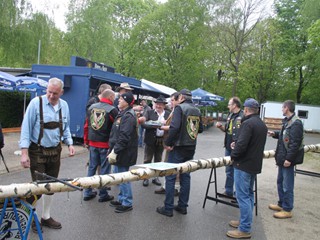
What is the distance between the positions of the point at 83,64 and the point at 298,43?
3148cm

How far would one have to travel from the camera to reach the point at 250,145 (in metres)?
4.55

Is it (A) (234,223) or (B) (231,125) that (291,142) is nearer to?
(B) (231,125)

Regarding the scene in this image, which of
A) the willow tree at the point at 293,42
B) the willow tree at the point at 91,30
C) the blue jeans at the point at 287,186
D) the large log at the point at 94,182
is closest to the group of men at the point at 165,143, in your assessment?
the blue jeans at the point at 287,186

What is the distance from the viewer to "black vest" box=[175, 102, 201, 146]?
522 cm

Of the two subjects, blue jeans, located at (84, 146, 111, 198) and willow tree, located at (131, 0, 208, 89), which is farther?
willow tree, located at (131, 0, 208, 89)

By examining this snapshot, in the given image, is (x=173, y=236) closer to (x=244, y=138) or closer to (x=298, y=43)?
(x=244, y=138)

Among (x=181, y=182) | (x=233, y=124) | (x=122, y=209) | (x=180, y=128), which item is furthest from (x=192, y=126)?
(x=122, y=209)

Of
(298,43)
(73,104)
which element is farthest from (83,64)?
(298,43)

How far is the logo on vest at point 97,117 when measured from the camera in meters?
5.54

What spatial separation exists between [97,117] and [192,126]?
1634mm

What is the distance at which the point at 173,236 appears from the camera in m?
4.47

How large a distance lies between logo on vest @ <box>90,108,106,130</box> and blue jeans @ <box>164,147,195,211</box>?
130cm

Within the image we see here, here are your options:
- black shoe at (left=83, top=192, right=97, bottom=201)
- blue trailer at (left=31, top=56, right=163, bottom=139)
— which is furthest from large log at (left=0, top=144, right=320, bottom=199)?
blue trailer at (left=31, top=56, right=163, bottom=139)

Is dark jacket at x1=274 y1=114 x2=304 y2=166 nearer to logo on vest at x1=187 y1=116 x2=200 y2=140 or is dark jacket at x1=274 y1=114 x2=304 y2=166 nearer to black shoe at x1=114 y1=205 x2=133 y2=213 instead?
logo on vest at x1=187 y1=116 x2=200 y2=140
